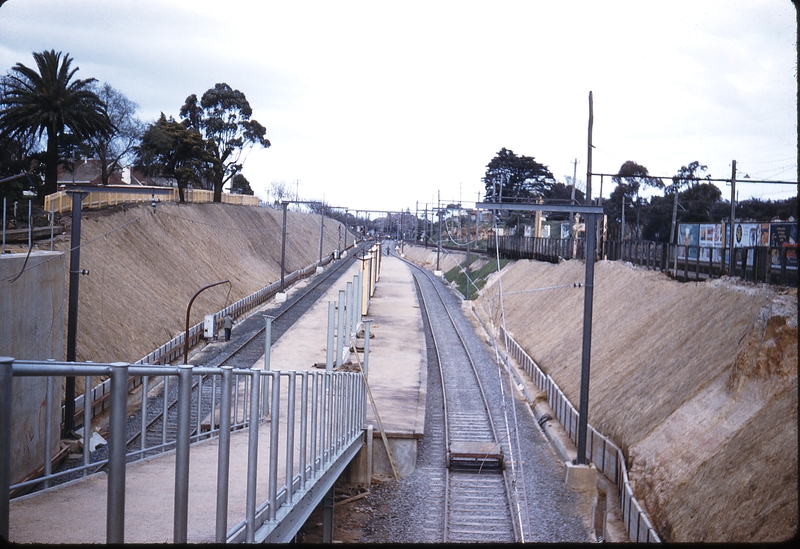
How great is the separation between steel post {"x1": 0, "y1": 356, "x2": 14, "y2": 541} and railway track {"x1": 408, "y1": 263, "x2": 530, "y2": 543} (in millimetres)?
8921

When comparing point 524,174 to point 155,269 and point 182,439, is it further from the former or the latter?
point 182,439

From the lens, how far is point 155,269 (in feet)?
113

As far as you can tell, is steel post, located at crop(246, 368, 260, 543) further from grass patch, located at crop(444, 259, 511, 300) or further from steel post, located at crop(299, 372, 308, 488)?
grass patch, located at crop(444, 259, 511, 300)

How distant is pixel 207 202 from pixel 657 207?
32.8 metres

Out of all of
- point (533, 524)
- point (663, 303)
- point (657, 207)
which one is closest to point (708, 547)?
point (533, 524)

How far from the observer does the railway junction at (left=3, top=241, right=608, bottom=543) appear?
4.40m

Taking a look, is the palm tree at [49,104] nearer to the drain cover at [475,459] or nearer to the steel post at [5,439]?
the drain cover at [475,459]

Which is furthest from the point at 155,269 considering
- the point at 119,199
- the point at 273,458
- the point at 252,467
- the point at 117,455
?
the point at 117,455

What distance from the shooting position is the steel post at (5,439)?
93.6 inches

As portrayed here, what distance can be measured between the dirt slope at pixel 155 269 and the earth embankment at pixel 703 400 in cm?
1443

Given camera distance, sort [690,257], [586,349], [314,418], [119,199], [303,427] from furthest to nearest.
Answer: [119,199] → [690,257] → [586,349] → [314,418] → [303,427]

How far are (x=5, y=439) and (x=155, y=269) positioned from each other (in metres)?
33.5

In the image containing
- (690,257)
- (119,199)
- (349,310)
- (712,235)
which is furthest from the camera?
(119,199)

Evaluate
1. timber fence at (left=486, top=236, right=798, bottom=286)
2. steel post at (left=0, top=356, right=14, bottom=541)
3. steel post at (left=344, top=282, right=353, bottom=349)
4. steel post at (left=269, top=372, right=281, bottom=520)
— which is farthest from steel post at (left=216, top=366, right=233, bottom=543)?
steel post at (left=344, top=282, right=353, bottom=349)
